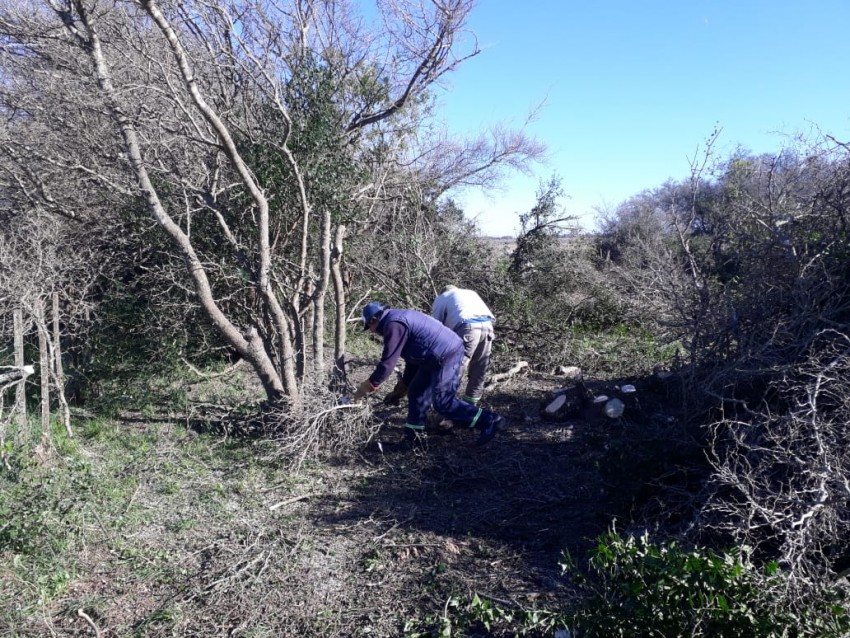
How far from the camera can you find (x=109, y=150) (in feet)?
21.8

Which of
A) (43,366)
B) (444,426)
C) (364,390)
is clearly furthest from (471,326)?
(43,366)

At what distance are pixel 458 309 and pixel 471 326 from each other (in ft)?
0.70

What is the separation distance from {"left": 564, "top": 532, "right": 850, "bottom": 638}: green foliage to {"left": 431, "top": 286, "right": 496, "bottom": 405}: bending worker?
3.54m

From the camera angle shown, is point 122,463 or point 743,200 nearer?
point 122,463

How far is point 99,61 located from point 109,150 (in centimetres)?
166

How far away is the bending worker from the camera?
6230 millimetres

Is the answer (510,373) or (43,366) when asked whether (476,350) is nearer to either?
(510,373)

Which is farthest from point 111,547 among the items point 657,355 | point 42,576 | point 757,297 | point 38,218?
point 657,355

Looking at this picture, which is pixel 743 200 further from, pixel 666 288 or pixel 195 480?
pixel 195 480

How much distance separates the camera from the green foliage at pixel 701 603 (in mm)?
2375

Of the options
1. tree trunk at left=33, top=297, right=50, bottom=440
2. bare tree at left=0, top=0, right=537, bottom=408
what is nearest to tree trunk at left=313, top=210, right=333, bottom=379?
bare tree at left=0, top=0, right=537, bottom=408

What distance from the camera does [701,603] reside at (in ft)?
7.94

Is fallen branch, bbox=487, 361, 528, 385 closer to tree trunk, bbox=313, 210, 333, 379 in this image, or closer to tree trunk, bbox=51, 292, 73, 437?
tree trunk, bbox=313, 210, 333, 379

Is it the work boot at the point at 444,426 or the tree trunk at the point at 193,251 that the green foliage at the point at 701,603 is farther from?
the tree trunk at the point at 193,251
